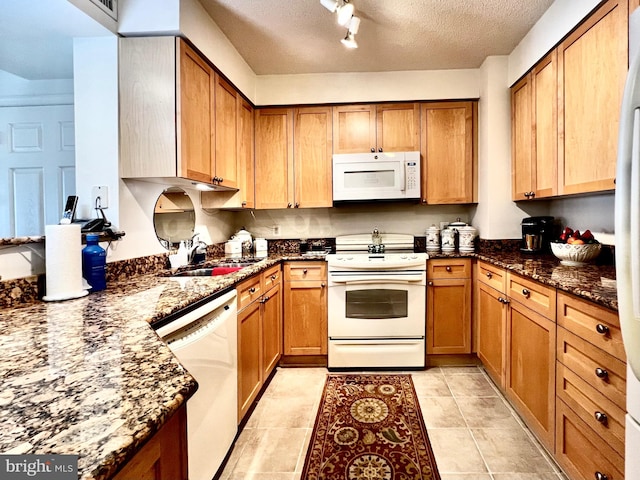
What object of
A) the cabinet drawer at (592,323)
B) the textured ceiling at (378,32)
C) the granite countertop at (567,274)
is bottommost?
the cabinet drawer at (592,323)

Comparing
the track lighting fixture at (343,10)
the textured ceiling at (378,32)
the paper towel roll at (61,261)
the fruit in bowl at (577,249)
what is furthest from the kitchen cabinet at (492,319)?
the paper towel roll at (61,261)

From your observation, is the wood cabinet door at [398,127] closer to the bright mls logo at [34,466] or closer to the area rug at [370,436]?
the area rug at [370,436]

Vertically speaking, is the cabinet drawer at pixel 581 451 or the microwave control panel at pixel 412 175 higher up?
the microwave control panel at pixel 412 175

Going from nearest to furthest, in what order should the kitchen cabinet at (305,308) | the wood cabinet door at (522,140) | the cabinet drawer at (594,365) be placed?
1. the cabinet drawer at (594,365)
2. the wood cabinet door at (522,140)
3. the kitchen cabinet at (305,308)

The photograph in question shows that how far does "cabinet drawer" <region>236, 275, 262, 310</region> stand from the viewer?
1955 mm

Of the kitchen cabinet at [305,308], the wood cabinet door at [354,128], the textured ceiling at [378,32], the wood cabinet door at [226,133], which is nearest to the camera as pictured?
the textured ceiling at [378,32]

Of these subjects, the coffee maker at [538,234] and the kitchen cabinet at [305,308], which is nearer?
the coffee maker at [538,234]

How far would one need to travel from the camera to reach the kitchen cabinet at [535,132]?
2203 millimetres

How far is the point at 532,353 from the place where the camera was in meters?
1.83

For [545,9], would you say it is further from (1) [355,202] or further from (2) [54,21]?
(2) [54,21]

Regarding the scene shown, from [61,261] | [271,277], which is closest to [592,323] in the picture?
[271,277]

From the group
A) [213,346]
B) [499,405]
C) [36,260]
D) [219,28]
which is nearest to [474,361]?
[499,405]

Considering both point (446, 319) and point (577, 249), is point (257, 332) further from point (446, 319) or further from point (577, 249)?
point (577, 249)

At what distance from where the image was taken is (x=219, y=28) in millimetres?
2367
